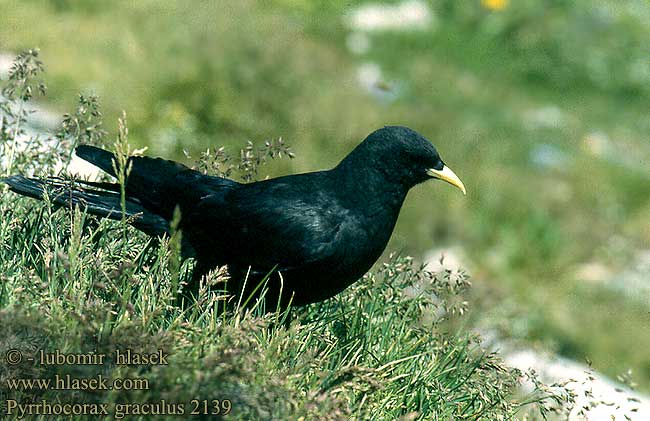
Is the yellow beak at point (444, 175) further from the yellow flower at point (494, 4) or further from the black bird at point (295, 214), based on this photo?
the yellow flower at point (494, 4)

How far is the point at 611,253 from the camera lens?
8.52m

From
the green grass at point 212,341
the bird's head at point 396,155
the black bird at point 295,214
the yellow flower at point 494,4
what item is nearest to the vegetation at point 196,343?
the green grass at point 212,341

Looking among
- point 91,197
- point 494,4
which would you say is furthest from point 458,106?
point 91,197

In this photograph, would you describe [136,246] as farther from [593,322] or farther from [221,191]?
[593,322]

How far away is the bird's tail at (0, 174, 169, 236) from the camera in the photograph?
407 centimetres

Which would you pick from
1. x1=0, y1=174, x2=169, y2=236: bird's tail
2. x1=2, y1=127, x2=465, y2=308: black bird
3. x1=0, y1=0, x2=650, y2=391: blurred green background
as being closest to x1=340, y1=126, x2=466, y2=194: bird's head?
x1=2, y1=127, x2=465, y2=308: black bird

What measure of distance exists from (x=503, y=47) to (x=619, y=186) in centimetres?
309

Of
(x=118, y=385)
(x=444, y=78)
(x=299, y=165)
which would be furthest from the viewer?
(x=444, y=78)

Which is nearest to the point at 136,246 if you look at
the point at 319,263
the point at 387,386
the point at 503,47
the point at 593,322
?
the point at 319,263

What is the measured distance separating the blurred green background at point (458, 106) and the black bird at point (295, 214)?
1581mm

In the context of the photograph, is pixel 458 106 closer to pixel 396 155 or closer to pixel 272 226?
pixel 396 155

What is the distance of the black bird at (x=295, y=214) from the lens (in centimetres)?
420

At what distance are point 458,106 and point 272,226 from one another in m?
6.32

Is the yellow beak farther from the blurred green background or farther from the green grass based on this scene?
the blurred green background
